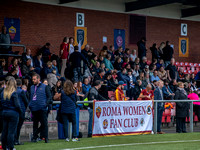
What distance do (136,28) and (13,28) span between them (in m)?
9.22

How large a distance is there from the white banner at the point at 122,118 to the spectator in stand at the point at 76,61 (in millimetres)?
5629

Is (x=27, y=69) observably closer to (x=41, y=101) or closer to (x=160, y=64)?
(x=41, y=101)

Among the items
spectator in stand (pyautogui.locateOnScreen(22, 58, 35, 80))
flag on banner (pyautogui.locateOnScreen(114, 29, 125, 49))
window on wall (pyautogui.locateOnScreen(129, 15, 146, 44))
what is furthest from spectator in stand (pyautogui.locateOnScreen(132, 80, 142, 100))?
window on wall (pyautogui.locateOnScreen(129, 15, 146, 44))

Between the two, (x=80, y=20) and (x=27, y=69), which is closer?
(x=27, y=69)

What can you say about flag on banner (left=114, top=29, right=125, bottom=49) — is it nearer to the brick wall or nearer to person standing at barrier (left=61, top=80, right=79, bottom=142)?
the brick wall

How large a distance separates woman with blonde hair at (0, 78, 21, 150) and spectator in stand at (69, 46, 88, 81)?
999 centimetres

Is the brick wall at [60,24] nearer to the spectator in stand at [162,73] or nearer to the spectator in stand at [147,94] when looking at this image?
the spectator in stand at [162,73]

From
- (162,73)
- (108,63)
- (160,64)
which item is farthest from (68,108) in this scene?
(160,64)

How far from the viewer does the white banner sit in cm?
1528

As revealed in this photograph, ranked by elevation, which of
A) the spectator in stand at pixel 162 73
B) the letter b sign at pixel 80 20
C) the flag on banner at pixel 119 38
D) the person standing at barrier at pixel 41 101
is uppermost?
the letter b sign at pixel 80 20

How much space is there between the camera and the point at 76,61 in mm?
21391

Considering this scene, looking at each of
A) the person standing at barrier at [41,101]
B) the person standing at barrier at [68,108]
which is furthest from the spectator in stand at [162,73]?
the person standing at barrier at [41,101]

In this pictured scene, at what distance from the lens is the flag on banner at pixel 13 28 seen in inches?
958

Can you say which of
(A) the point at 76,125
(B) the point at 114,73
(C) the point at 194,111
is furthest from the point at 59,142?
(B) the point at 114,73
